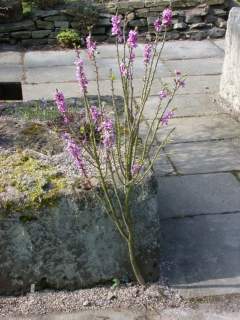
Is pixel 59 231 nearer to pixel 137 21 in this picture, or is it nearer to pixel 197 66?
pixel 197 66

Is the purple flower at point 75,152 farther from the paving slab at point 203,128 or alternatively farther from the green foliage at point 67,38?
the green foliage at point 67,38

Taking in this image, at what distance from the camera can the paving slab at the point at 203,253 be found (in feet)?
10.8

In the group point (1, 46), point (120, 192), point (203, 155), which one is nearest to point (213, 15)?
point (1, 46)

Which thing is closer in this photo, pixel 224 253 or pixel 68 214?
pixel 68 214

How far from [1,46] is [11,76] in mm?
1833

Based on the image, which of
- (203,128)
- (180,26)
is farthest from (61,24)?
(203,128)

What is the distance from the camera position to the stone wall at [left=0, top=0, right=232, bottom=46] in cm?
905

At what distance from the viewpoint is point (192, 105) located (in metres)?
6.26

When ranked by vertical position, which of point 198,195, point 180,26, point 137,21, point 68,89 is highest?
point 137,21

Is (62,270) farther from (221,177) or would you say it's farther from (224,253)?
(221,177)

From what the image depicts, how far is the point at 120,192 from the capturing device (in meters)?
3.08

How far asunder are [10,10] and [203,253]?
21.3 feet

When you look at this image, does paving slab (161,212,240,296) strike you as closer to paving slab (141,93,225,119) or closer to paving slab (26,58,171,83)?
paving slab (141,93,225,119)

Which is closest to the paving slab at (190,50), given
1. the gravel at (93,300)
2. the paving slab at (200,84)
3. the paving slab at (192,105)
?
the paving slab at (200,84)
